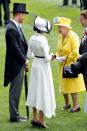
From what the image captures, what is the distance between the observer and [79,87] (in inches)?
436

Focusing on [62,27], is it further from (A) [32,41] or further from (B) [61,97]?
(B) [61,97]

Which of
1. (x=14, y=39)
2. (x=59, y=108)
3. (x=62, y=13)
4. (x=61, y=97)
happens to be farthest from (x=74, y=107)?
(x=62, y=13)

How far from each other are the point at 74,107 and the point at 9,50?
6.64ft

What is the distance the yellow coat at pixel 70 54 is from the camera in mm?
10781

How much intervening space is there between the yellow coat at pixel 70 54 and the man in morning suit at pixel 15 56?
109 centimetres

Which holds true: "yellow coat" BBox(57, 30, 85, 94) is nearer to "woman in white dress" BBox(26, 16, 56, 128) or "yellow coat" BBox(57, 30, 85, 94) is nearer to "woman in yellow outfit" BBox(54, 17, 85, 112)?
"woman in yellow outfit" BBox(54, 17, 85, 112)

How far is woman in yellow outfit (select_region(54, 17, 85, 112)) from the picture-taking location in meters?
10.7

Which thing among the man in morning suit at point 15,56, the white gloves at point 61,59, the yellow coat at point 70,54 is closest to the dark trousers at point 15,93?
the man in morning suit at point 15,56

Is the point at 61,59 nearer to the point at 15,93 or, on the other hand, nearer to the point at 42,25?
the point at 15,93

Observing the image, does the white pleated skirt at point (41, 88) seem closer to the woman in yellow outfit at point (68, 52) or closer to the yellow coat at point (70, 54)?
the woman in yellow outfit at point (68, 52)

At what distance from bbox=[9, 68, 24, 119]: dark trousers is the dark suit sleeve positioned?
31 cm

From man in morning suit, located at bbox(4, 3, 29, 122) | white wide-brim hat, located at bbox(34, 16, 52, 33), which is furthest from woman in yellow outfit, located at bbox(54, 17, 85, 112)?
white wide-brim hat, located at bbox(34, 16, 52, 33)

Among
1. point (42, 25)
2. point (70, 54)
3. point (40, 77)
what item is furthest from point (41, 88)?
point (70, 54)

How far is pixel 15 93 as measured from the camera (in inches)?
392
